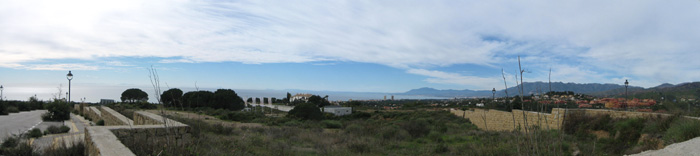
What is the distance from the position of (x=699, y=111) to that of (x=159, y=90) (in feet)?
49.4

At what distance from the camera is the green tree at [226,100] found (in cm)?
3366

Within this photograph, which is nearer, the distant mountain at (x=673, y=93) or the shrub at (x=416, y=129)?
the shrub at (x=416, y=129)

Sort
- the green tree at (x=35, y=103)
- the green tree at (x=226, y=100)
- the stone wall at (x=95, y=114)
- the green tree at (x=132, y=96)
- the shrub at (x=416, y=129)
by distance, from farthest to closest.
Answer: the green tree at (x=132, y=96), the green tree at (x=226, y=100), the green tree at (x=35, y=103), the stone wall at (x=95, y=114), the shrub at (x=416, y=129)

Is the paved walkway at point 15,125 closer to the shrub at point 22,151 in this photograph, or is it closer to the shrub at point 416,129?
the shrub at point 22,151

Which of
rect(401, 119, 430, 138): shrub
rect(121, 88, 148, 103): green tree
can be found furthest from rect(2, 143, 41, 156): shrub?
rect(121, 88, 148, 103): green tree

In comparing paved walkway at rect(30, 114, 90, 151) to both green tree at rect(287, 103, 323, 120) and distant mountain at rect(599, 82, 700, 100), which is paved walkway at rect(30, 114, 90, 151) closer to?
green tree at rect(287, 103, 323, 120)

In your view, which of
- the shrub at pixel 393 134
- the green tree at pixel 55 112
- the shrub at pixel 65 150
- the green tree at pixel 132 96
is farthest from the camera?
the green tree at pixel 132 96

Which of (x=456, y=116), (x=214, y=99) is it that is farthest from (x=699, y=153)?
(x=214, y=99)

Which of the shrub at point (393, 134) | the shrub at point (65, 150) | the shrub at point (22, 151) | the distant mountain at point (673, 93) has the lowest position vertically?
the shrub at point (393, 134)

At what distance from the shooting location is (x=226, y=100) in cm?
3406

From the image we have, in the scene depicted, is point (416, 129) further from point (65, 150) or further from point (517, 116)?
point (65, 150)

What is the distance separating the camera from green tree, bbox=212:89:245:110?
33.7 m

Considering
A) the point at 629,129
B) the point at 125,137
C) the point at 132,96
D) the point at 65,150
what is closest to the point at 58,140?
the point at 65,150

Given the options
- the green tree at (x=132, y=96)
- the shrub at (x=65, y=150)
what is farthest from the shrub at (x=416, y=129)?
the green tree at (x=132, y=96)
